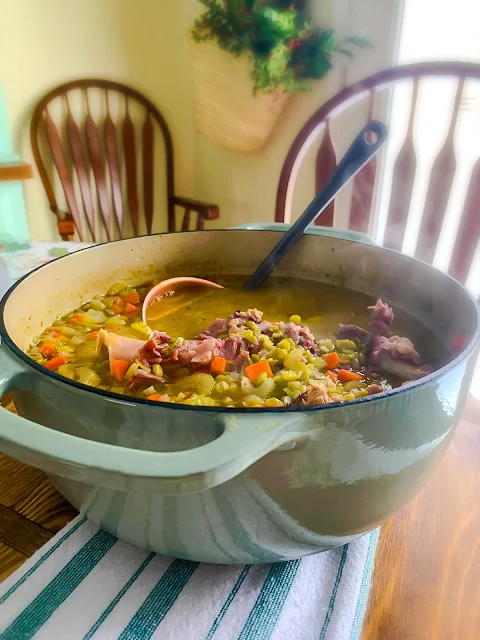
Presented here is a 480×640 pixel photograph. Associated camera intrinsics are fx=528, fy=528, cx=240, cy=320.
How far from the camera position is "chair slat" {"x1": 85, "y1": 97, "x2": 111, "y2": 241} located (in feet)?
8.36

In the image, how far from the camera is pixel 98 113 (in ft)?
8.72

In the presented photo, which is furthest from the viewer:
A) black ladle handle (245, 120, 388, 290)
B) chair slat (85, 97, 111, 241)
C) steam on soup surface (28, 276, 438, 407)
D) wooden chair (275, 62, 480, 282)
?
chair slat (85, 97, 111, 241)

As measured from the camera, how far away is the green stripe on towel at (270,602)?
0.46 metres

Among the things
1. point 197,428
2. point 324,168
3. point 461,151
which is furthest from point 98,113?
point 197,428

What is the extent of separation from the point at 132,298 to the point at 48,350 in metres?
0.23

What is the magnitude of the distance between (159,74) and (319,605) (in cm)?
279

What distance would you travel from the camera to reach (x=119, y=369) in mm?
715

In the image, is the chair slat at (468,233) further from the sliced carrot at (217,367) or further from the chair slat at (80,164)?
the chair slat at (80,164)

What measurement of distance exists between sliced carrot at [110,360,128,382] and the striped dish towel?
22 cm

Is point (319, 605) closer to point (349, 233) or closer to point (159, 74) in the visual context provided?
point (349, 233)

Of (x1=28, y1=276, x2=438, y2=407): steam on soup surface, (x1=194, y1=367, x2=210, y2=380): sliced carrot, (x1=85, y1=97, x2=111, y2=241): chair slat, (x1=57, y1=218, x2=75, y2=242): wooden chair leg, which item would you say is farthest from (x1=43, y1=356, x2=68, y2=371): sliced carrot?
(x1=85, y1=97, x2=111, y2=241): chair slat

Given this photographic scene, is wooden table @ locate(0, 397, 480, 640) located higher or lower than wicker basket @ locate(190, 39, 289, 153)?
lower

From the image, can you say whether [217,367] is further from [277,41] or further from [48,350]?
[277,41]

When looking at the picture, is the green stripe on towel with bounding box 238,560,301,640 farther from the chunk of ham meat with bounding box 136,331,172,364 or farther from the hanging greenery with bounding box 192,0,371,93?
the hanging greenery with bounding box 192,0,371,93
